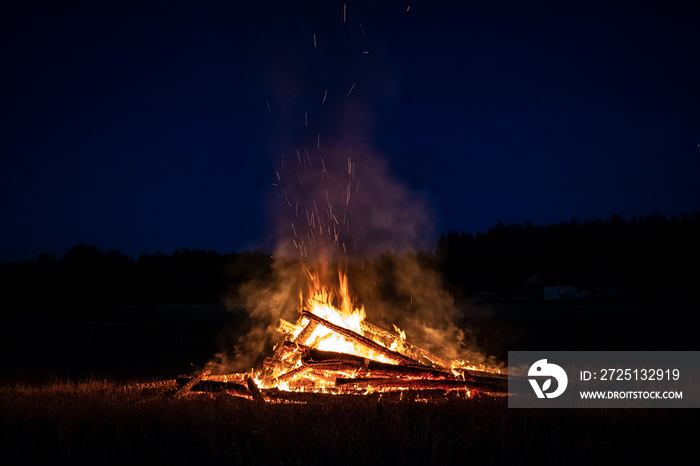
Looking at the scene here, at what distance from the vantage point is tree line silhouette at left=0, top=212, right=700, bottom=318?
33500 millimetres

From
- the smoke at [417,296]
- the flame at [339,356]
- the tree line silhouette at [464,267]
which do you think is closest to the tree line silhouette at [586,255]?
the tree line silhouette at [464,267]

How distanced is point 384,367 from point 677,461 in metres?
4.07

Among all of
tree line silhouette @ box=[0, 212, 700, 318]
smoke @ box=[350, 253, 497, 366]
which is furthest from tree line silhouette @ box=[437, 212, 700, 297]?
smoke @ box=[350, 253, 497, 366]

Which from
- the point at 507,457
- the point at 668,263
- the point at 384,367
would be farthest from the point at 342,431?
the point at 668,263

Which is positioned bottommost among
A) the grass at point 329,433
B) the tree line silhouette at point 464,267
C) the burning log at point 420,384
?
the grass at point 329,433

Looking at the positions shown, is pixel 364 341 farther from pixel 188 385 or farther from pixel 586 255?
pixel 586 255

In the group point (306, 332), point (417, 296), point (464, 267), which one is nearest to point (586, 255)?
point (464, 267)

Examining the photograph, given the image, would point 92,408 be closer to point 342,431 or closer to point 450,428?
point 342,431

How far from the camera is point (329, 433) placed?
17.2ft

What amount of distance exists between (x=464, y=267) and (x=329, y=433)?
94934mm

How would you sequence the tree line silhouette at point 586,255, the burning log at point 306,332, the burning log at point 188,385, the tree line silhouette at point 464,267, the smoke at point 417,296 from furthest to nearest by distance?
the tree line silhouette at point 586,255 < the tree line silhouette at point 464,267 < the smoke at point 417,296 < the burning log at point 306,332 < the burning log at point 188,385

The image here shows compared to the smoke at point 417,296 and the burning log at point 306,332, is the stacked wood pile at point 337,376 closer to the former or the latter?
the burning log at point 306,332

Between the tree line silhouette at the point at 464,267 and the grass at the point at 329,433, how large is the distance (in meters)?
10.8

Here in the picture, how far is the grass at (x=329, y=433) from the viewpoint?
4.61m
